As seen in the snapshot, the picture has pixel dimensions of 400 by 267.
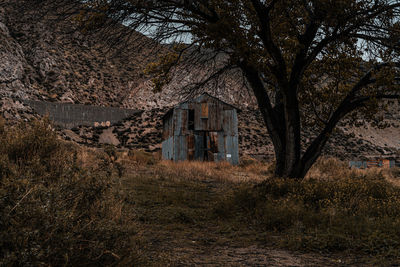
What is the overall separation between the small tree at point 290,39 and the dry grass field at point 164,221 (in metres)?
1.98

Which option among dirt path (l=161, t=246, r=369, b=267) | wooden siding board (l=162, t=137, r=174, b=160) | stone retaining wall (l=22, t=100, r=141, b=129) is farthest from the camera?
stone retaining wall (l=22, t=100, r=141, b=129)

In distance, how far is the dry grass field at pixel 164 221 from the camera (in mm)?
2654

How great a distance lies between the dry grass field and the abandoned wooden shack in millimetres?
15037

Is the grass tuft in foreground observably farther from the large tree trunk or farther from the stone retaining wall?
the stone retaining wall

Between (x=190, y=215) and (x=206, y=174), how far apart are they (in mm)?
8036

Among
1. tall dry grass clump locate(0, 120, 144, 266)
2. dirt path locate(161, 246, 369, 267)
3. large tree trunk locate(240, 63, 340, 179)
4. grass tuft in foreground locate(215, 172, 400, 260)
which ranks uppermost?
large tree trunk locate(240, 63, 340, 179)

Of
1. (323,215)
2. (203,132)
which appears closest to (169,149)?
(203,132)

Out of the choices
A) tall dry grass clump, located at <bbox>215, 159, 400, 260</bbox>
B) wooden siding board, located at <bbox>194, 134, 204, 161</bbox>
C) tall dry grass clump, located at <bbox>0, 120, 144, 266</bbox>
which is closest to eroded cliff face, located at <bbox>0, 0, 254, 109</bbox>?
wooden siding board, located at <bbox>194, 134, 204, 161</bbox>

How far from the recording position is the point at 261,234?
18.8 ft

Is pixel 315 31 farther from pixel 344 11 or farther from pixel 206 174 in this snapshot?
pixel 206 174

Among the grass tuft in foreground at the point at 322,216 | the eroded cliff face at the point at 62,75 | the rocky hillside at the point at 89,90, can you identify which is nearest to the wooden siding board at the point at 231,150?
the rocky hillside at the point at 89,90

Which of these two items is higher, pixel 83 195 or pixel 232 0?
pixel 232 0

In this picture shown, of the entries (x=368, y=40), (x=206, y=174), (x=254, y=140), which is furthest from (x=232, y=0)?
(x=254, y=140)

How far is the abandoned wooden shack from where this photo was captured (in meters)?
24.8
